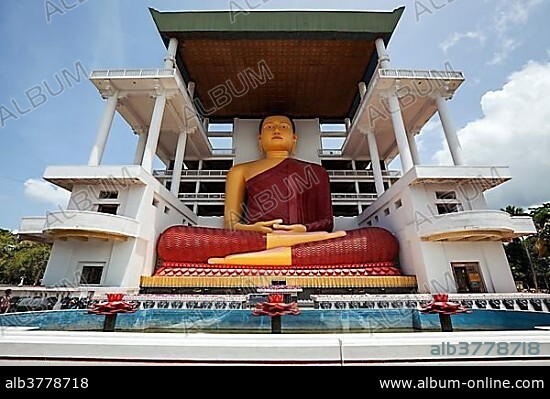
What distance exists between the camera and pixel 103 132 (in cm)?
1235

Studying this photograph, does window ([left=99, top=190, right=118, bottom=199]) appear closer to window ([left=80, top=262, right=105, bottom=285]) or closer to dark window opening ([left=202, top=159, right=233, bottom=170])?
window ([left=80, top=262, right=105, bottom=285])

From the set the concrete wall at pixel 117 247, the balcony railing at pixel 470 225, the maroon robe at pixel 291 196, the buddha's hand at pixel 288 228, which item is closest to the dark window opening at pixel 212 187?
the maroon robe at pixel 291 196

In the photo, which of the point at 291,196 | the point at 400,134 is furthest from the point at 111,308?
the point at 400,134

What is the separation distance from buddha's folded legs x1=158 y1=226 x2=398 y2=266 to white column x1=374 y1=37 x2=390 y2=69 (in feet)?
27.5

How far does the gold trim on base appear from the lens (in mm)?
9664

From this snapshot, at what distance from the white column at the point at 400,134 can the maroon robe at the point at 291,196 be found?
3.70 meters

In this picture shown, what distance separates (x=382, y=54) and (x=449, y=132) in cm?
503

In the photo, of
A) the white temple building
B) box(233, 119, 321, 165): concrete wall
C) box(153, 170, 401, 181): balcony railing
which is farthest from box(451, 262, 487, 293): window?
box(233, 119, 321, 165): concrete wall

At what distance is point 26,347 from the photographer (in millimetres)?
1646

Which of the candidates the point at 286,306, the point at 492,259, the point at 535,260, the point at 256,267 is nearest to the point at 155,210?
the point at 256,267

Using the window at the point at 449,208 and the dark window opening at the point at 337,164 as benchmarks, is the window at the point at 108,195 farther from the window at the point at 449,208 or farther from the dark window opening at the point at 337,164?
the dark window opening at the point at 337,164

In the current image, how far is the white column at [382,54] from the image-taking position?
13.9m

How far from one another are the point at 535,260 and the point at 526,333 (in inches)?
1237
